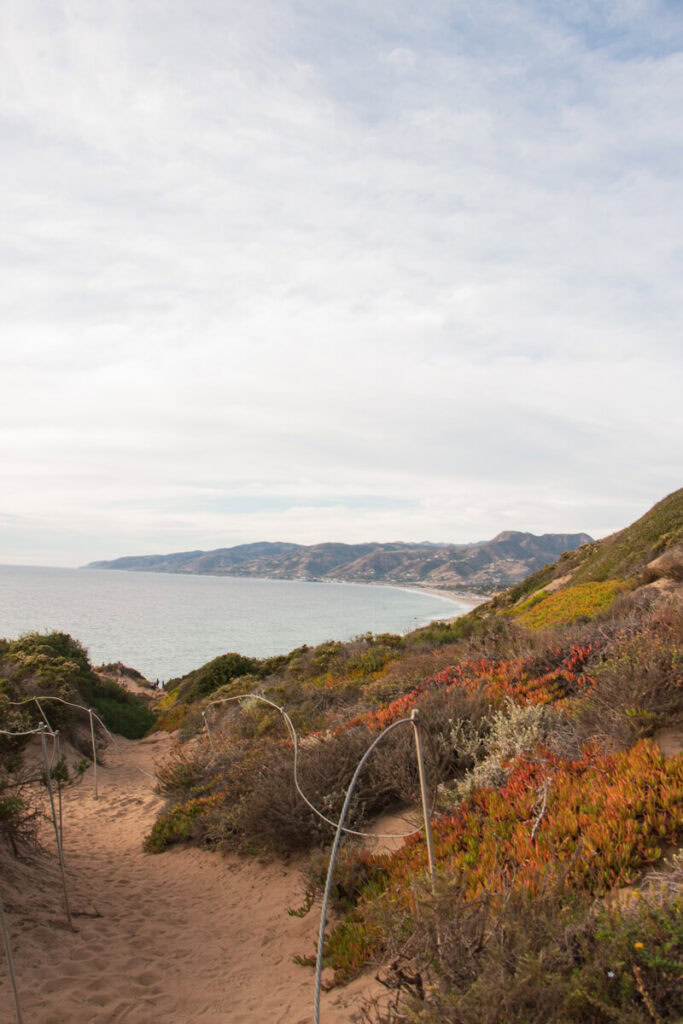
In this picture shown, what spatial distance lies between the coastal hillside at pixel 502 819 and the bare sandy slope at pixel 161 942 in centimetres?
37


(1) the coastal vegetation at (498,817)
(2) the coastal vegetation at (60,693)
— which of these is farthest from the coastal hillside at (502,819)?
(2) the coastal vegetation at (60,693)

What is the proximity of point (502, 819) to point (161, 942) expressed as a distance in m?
4.05

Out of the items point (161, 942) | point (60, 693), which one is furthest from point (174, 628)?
point (161, 942)

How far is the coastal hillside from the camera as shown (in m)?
2.76

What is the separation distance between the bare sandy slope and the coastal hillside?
0.37 m

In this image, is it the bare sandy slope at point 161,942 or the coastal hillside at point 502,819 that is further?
the bare sandy slope at point 161,942

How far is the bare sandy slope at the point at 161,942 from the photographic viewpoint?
14.8 feet

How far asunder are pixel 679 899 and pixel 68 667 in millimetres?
20291

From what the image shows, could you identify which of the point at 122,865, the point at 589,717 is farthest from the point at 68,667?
the point at 589,717

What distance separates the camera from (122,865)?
8.59 meters

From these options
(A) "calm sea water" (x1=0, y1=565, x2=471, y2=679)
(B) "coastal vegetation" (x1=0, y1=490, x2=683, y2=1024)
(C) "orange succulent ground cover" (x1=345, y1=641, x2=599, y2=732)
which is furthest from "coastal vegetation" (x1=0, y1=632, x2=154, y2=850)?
(A) "calm sea water" (x1=0, y1=565, x2=471, y2=679)

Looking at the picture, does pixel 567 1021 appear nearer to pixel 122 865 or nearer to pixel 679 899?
pixel 679 899

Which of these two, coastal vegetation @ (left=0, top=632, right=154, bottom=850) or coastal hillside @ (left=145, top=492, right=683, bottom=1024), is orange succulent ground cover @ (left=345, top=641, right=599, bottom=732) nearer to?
coastal hillside @ (left=145, top=492, right=683, bottom=1024)

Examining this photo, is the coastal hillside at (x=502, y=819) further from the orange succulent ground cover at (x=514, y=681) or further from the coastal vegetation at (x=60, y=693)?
the coastal vegetation at (x=60, y=693)
